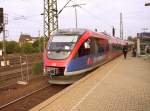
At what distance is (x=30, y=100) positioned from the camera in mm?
15102

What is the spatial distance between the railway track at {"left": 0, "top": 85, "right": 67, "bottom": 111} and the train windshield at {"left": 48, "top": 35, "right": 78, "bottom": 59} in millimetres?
1808

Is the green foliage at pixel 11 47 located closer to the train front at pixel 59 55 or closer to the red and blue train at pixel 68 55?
the red and blue train at pixel 68 55

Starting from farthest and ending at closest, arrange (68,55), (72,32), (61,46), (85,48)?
(72,32) < (85,48) < (61,46) < (68,55)

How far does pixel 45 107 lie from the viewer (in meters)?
10.2

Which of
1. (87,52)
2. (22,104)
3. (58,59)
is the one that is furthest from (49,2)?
(22,104)

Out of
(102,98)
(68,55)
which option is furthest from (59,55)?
(102,98)

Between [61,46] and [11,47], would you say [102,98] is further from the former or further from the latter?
[11,47]

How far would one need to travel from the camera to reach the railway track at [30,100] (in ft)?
44.0

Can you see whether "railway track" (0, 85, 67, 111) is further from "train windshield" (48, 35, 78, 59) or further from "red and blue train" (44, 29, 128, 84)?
"train windshield" (48, 35, 78, 59)

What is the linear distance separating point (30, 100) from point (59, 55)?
348 centimetres

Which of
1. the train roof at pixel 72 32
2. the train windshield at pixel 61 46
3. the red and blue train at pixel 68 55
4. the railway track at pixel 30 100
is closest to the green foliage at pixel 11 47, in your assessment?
the train roof at pixel 72 32

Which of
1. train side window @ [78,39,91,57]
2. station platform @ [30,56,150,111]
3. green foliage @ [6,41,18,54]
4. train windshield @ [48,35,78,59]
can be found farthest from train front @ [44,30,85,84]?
green foliage @ [6,41,18,54]

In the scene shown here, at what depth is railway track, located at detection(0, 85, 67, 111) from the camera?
13.4 meters

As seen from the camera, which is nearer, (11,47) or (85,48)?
(85,48)
